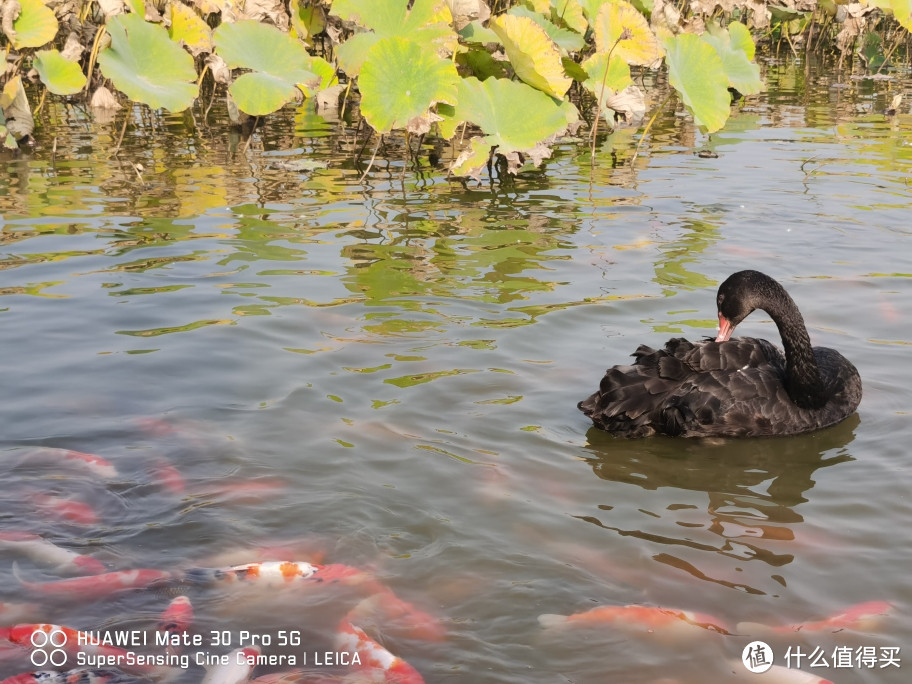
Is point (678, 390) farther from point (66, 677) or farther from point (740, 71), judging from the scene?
point (740, 71)

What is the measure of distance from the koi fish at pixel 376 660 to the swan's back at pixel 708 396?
1.78 meters

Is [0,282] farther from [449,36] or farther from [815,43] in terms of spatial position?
[815,43]

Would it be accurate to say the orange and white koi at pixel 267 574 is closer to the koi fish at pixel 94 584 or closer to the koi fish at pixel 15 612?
the koi fish at pixel 94 584

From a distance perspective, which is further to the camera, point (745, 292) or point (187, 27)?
point (187, 27)

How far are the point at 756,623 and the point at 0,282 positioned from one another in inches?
185

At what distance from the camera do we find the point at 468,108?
7.48m

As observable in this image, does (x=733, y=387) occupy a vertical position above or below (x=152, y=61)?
below

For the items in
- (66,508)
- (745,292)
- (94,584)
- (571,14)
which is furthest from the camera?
(571,14)

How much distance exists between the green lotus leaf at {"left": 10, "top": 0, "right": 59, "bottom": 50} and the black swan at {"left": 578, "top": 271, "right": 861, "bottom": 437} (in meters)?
6.79

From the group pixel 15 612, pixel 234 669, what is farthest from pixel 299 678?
pixel 15 612

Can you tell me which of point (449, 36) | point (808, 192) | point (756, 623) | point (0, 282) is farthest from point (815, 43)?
point (756, 623)

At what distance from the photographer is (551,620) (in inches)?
118

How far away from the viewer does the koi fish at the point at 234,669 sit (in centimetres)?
261

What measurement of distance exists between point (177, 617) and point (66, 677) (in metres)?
0.38
